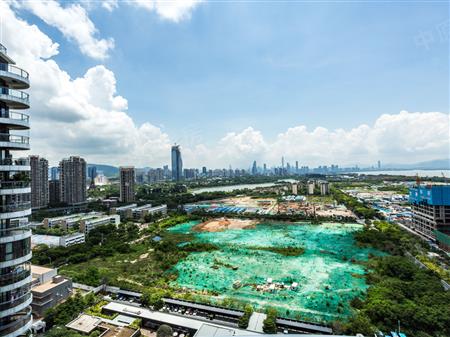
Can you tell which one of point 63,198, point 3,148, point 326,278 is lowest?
point 326,278

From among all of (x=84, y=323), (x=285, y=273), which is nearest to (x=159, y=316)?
(x=84, y=323)

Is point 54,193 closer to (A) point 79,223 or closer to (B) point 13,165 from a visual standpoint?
(A) point 79,223

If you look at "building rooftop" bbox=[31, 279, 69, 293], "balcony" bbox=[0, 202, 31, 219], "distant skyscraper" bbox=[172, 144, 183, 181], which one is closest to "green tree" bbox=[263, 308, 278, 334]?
"balcony" bbox=[0, 202, 31, 219]

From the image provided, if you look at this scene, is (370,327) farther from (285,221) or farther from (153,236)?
(285,221)

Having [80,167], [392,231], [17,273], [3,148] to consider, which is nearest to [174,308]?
[17,273]

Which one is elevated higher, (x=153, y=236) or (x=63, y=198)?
(x=63, y=198)

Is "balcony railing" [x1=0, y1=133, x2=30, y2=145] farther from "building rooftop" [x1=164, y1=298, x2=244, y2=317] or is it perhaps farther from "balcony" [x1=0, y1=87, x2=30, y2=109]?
"building rooftop" [x1=164, y1=298, x2=244, y2=317]
